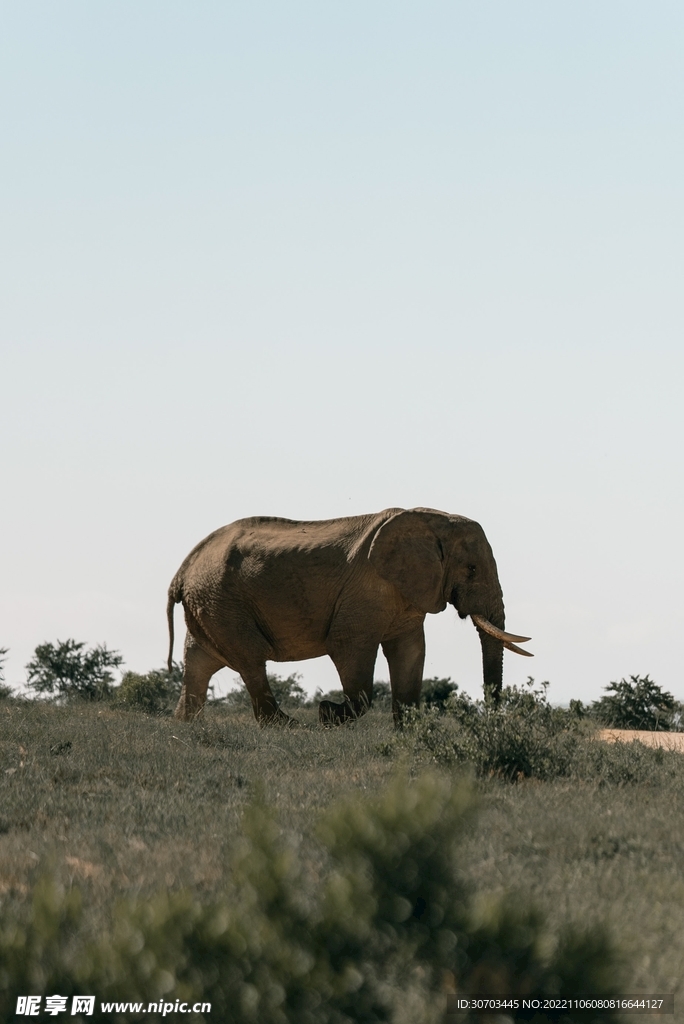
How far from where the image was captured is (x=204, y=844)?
23.6 ft

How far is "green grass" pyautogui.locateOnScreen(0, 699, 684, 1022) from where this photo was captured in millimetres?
6199

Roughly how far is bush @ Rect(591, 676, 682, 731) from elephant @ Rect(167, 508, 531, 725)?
6479mm

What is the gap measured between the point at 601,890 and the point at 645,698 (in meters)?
15.7

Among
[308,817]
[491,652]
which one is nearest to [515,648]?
[491,652]

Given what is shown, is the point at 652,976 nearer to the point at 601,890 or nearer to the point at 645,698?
the point at 601,890

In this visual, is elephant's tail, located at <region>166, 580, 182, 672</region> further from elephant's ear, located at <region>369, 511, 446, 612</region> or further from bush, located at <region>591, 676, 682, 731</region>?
bush, located at <region>591, 676, 682, 731</region>

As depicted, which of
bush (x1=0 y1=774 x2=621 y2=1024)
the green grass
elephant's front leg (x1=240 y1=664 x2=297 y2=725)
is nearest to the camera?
bush (x1=0 y1=774 x2=621 y2=1024)

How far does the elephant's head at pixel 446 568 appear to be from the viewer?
15539 mm

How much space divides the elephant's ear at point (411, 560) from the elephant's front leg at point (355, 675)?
0.95 m

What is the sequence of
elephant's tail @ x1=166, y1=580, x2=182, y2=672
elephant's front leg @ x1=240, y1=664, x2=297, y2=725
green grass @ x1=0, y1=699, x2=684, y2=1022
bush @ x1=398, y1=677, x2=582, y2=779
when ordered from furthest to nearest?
elephant's tail @ x1=166, y1=580, x2=182, y2=672 < elephant's front leg @ x1=240, y1=664, x2=297, y2=725 < bush @ x1=398, y1=677, x2=582, y2=779 < green grass @ x1=0, y1=699, x2=684, y2=1022

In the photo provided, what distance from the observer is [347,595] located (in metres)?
16.0

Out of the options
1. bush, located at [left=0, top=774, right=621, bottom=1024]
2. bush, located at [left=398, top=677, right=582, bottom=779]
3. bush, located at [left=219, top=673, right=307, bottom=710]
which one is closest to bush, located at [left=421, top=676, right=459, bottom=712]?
bush, located at [left=219, top=673, right=307, bottom=710]

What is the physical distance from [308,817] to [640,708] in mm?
15104

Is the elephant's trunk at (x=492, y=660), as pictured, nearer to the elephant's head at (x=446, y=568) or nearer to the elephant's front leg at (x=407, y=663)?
the elephant's head at (x=446, y=568)
